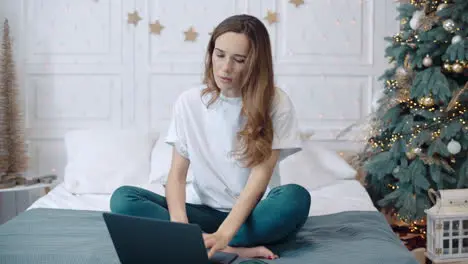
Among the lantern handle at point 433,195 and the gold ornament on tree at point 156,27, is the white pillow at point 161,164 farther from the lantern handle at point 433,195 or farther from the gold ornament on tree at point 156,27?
the lantern handle at point 433,195

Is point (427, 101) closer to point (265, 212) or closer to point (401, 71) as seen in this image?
point (401, 71)

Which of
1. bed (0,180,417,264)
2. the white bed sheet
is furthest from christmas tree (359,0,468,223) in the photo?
bed (0,180,417,264)

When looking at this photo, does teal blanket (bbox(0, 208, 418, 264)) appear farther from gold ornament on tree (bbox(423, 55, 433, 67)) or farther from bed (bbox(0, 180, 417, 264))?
gold ornament on tree (bbox(423, 55, 433, 67))

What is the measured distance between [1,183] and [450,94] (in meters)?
2.26

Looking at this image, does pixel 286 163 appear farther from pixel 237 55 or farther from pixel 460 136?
pixel 237 55

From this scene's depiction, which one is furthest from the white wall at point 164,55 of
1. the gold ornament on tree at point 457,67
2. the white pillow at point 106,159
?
the gold ornament on tree at point 457,67

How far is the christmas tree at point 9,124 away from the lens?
11.0 ft

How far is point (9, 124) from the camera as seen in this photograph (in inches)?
134

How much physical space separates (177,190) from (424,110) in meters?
1.40

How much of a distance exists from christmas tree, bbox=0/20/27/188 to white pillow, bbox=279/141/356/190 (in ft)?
4.64

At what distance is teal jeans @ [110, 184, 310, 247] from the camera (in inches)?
74.1

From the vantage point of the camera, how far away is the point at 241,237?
1929 millimetres

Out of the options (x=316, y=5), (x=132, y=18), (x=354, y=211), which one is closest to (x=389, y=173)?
(x=354, y=211)

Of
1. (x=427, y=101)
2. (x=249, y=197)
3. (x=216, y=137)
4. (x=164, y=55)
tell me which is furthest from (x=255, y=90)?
(x=164, y=55)
